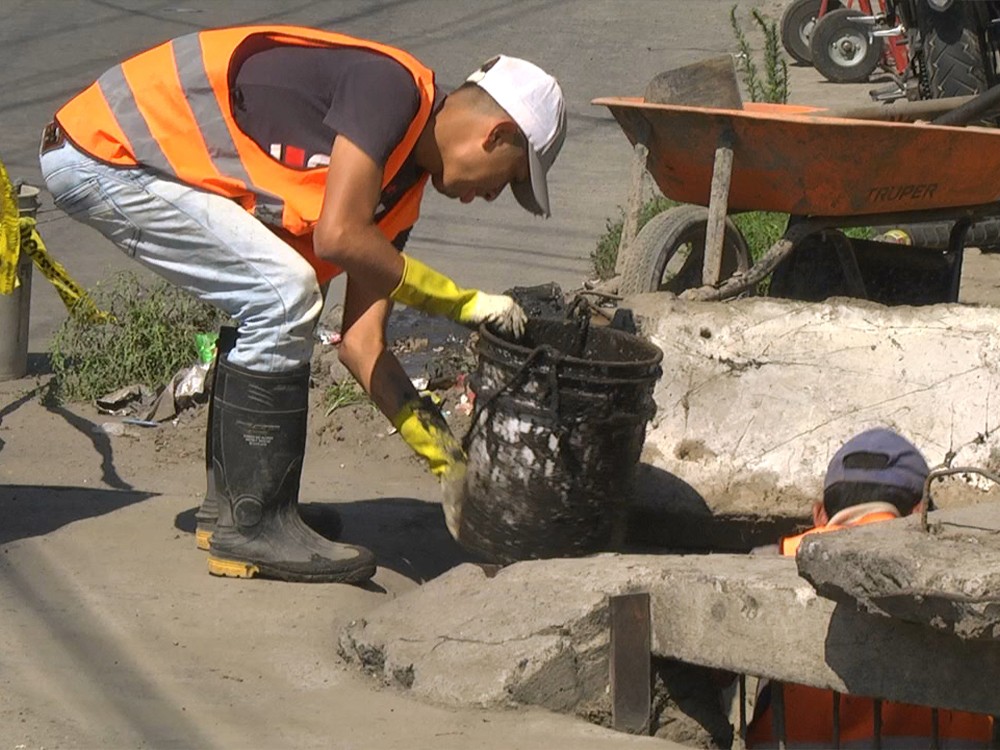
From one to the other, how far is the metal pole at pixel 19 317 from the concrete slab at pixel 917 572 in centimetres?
366

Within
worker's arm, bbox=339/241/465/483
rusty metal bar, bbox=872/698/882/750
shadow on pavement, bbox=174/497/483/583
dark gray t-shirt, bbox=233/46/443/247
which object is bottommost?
rusty metal bar, bbox=872/698/882/750

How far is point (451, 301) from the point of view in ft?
13.0

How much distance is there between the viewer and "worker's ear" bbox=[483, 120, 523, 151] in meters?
3.73

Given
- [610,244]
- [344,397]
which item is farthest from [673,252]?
[610,244]

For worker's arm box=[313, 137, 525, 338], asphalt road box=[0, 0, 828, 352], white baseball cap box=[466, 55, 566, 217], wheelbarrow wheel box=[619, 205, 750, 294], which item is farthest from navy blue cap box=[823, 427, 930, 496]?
asphalt road box=[0, 0, 828, 352]

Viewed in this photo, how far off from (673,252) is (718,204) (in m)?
0.44

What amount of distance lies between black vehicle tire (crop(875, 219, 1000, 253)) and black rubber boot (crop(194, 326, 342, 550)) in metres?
3.63

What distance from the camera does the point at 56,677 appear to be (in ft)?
11.3

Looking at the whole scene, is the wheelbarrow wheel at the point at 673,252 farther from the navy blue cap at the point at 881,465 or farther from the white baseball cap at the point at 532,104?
the white baseball cap at the point at 532,104

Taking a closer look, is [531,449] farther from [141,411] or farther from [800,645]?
[141,411]

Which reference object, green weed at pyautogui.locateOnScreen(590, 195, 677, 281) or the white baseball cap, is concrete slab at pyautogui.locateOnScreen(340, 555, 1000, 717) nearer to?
the white baseball cap

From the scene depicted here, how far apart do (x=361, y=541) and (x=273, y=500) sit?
2.17ft

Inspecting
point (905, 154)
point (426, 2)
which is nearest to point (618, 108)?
point (905, 154)

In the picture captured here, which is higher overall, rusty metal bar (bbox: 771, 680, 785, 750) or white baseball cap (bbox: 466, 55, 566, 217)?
white baseball cap (bbox: 466, 55, 566, 217)
